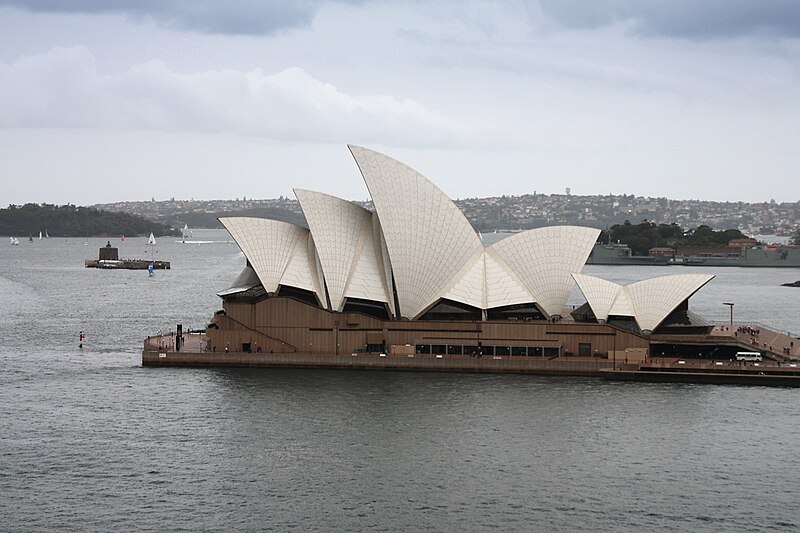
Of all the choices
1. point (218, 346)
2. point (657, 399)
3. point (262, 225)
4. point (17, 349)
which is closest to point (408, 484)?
point (657, 399)

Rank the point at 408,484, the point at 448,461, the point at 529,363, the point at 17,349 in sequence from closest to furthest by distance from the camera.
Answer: the point at 408,484 < the point at 448,461 < the point at 529,363 < the point at 17,349

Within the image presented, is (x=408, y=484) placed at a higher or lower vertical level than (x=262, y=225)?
lower

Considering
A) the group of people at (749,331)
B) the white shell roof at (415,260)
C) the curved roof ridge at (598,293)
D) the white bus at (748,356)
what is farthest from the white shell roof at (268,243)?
the group of people at (749,331)

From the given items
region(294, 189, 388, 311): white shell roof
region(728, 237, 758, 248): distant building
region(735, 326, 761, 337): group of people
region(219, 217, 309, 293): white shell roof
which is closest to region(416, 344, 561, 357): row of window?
region(294, 189, 388, 311): white shell roof

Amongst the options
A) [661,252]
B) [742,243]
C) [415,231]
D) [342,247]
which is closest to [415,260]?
[415,231]

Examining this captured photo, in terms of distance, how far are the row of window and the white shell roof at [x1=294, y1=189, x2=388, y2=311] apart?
3.08 m

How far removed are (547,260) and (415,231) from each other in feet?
20.6

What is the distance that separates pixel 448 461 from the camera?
30.7 meters

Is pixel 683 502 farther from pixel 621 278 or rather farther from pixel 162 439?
pixel 621 278

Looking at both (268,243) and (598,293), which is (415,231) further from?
(598,293)

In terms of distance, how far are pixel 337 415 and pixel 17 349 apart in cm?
2338

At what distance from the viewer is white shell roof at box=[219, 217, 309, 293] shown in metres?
47.1

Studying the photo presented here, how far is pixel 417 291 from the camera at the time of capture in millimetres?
46812

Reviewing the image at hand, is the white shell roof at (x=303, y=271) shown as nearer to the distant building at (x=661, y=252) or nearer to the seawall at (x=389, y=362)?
the seawall at (x=389, y=362)
